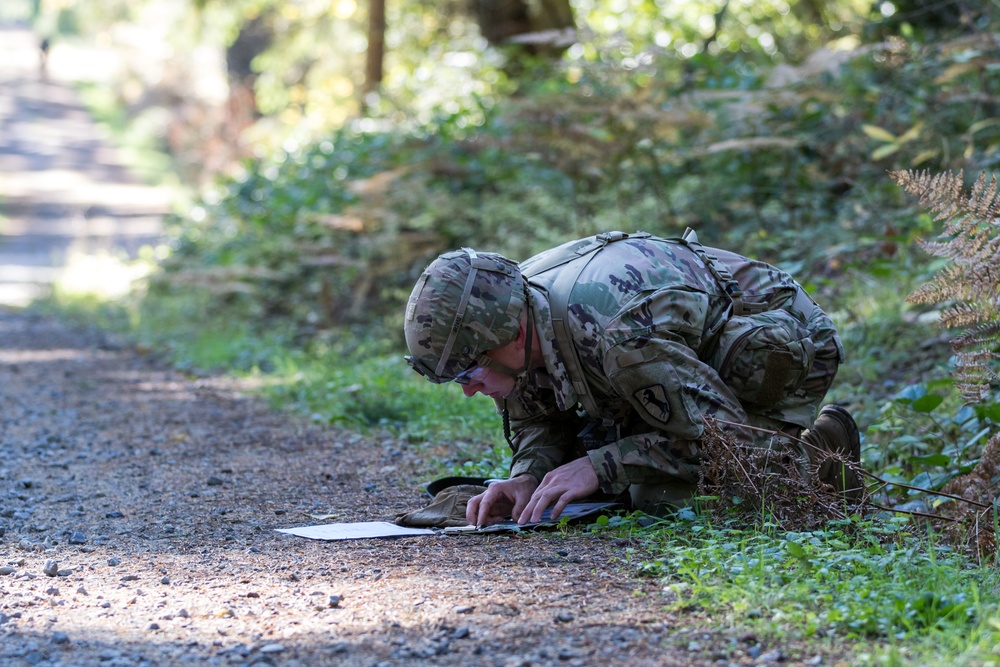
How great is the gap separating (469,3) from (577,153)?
573 cm

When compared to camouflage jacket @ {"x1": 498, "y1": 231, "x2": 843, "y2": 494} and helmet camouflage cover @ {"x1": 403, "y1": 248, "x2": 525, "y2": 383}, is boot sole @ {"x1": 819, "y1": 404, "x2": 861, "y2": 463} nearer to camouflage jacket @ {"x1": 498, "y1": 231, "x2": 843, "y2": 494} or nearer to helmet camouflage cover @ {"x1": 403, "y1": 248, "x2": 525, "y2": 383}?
camouflage jacket @ {"x1": 498, "y1": 231, "x2": 843, "y2": 494}

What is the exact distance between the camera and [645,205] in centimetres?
816

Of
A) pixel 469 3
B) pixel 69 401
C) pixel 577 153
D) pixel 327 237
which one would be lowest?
pixel 69 401

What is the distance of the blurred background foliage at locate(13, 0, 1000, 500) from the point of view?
6.32 m

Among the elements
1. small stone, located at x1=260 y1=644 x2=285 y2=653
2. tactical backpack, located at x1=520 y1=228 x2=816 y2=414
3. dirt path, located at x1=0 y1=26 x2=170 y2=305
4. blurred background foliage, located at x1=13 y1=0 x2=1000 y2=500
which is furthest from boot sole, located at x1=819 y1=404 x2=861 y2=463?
dirt path, located at x1=0 y1=26 x2=170 y2=305

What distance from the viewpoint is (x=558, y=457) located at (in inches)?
157

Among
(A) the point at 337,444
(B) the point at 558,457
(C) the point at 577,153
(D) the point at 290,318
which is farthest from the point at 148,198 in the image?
(B) the point at 558,457

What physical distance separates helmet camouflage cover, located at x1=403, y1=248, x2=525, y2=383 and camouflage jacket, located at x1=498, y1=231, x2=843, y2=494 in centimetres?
13

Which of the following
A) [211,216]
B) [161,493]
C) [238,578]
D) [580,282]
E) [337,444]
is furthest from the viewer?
[211,216]

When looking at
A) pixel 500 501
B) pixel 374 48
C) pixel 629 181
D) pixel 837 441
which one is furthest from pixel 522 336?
pixel 374 48

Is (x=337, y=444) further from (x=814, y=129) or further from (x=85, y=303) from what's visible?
(x=85, y=303)

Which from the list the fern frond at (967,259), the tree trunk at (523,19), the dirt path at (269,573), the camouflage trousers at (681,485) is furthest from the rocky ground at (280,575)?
the tree trunk at (523,19)

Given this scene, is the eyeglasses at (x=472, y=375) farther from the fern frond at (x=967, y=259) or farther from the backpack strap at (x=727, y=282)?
the fern frond at (x=967, y=259)

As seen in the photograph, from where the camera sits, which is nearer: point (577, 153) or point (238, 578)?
point (238, 578)
